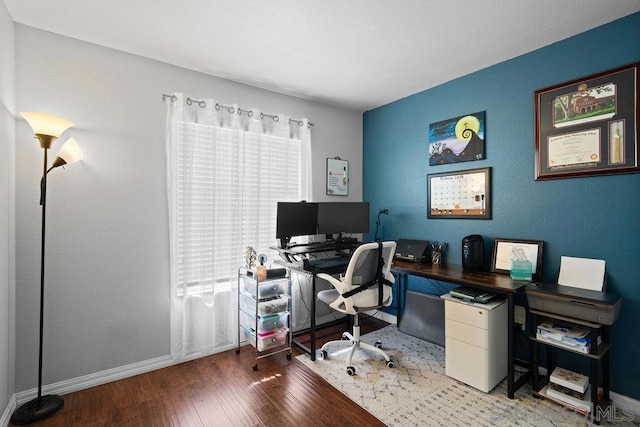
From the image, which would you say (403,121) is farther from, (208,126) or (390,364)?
(390,364)

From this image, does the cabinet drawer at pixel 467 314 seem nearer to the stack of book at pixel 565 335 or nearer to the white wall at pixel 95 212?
the stack of book at pixel 565 335

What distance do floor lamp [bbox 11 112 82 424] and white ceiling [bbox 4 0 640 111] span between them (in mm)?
701

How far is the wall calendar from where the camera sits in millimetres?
2693

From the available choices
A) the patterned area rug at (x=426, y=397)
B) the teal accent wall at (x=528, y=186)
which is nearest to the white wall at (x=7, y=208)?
the patterned area rug at (x=426, y=397)

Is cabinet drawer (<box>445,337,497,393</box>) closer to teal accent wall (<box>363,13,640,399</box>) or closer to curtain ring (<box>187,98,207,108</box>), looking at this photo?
teal accent wall (<box>363,13,640,399</box>)

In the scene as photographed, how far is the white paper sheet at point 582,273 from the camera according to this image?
6.63ft

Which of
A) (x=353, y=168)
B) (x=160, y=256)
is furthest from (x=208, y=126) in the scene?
(x=353, y=168)

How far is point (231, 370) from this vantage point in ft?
8.08

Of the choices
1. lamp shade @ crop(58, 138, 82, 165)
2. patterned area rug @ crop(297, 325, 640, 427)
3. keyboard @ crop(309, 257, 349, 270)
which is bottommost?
patterned area rug @ crop(297, 325, 640, 427)

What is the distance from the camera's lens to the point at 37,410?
188cm

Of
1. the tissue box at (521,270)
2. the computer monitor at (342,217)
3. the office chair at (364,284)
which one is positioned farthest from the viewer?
the computer monitor at (342,217)

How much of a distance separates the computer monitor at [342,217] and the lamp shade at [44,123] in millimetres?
2104

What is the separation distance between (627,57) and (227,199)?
10.1 feet

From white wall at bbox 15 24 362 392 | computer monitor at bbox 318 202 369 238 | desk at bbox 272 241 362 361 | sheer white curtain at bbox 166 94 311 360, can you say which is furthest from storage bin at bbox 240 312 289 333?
computer monitor at bbox 318 202 369 238
